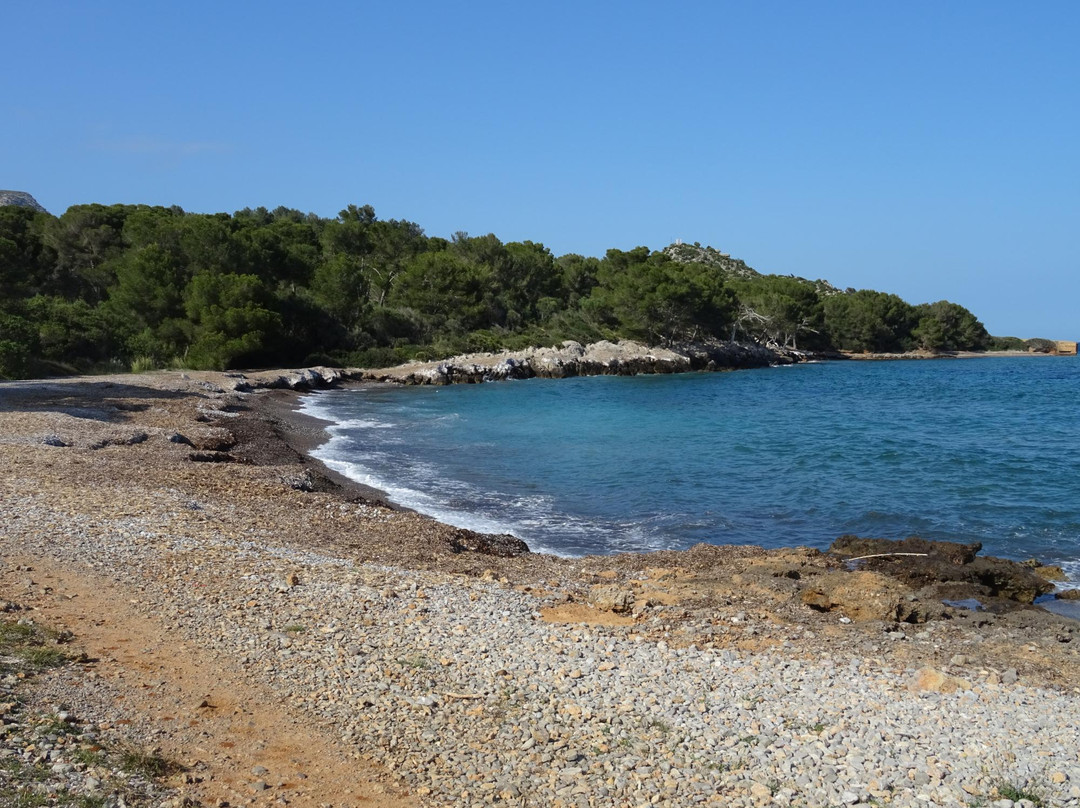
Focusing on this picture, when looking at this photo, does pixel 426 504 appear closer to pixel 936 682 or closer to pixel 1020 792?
pixel 936 682

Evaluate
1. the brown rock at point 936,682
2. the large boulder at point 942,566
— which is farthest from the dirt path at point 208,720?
the large boulder at point 942,566

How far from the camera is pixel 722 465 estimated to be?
22.4 metres

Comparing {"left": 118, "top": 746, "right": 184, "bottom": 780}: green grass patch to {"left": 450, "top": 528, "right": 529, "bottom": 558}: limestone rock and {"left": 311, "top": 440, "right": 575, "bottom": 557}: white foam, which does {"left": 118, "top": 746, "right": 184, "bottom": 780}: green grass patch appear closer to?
{"left": 450, "top": 528, "right": 529, "bottom": 558}: limestone rock

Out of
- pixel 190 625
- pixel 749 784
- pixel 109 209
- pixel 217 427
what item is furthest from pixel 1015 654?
pixel 109 209

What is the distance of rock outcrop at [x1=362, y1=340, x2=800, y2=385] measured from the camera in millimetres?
52312

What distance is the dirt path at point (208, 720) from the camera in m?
5.29

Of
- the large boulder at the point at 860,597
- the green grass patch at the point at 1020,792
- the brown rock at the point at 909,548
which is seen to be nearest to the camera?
the green grass patch at the point at 1020,792

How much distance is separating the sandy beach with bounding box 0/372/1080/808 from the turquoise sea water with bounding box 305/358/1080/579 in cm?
336

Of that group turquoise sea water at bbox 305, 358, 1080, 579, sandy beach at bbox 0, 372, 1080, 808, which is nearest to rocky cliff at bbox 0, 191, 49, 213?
turquoise sea water at bbox 305, 358, 1080, 579

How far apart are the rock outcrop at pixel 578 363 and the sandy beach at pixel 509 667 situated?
39127 millimetres

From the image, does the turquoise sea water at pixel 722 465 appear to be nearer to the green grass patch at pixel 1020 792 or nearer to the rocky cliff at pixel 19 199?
the green grass patch at pixel 1020 792

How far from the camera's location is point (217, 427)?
2316cm

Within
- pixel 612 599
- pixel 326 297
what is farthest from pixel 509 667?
pixel 326 297

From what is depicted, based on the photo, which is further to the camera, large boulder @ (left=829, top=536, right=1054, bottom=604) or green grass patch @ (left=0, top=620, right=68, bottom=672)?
large boulder @ (left=829, top=536, right=1054, bottom=604)
